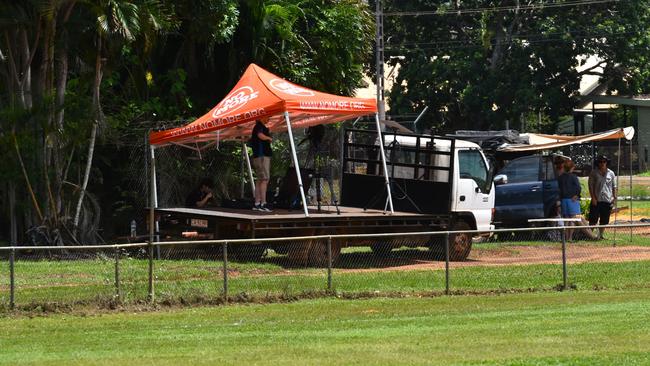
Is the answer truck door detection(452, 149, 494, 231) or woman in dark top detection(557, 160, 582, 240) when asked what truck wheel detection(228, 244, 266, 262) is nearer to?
truck door detection(452, 149, 494, 231)

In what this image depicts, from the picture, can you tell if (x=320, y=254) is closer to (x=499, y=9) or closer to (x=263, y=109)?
(x=263, y=109)

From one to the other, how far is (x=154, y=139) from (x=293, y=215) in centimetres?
319

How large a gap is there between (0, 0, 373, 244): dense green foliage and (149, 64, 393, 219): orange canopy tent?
68.9 inches

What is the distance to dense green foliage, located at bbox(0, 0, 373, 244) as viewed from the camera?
22719 millimetres

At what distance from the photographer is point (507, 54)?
54656 millimetres

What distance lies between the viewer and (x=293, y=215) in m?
20.4

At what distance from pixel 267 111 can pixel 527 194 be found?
27.0ft

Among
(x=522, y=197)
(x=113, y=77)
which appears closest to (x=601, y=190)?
(x=522, y=197)

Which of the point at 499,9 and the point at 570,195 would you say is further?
the point at 499,9

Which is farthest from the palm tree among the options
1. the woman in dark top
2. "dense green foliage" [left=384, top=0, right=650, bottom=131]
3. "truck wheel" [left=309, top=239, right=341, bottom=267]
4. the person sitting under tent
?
"dense green foliage" [left=384, top=0, right=650, bottom=131]

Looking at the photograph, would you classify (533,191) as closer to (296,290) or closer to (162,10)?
(162,10)

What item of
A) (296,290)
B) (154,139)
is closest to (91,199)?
(154,139)

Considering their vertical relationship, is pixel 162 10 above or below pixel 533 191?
above

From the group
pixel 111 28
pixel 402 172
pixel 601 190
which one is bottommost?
pixel 601 190
